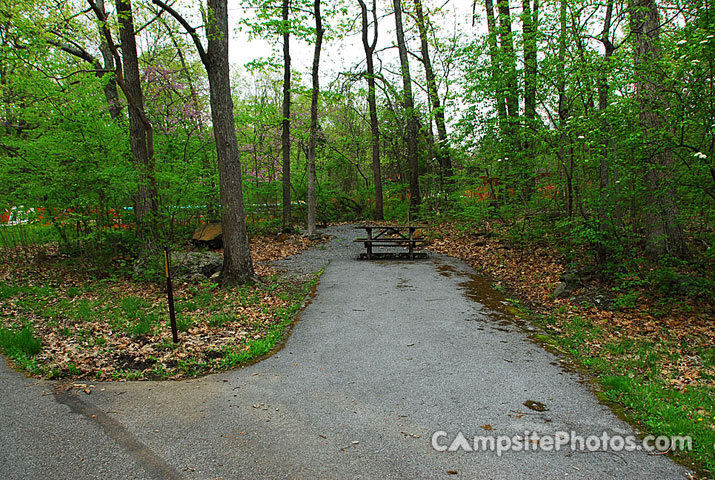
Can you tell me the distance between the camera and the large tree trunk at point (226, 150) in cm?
802

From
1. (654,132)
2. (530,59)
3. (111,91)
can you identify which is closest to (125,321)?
(654,132)

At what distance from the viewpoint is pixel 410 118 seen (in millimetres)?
16797

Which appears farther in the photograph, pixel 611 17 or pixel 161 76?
pixel 161 76

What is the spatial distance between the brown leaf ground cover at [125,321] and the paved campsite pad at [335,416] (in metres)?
0.43

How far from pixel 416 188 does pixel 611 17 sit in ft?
34.2

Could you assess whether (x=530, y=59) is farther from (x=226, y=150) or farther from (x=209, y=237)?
(x=209, y=237)

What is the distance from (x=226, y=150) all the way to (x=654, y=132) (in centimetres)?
713

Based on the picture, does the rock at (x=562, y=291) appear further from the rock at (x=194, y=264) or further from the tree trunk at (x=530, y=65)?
the rock at (x=194, y=264)

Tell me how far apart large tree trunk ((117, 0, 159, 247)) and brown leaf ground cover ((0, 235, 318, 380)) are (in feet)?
4.54

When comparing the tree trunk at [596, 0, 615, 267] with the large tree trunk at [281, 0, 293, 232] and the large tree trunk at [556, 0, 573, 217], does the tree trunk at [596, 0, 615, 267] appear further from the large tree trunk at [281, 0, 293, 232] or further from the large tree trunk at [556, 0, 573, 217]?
the large tree trunk at [281, 0, 293, 232]

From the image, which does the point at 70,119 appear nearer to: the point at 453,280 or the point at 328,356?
the point at 328,356

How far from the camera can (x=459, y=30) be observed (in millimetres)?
16328

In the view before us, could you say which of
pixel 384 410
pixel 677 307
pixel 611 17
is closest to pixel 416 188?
pixel 611 17

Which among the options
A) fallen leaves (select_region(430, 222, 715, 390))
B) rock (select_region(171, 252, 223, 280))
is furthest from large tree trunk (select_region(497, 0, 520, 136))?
rock (select_region(171, 252, 223, 280))
